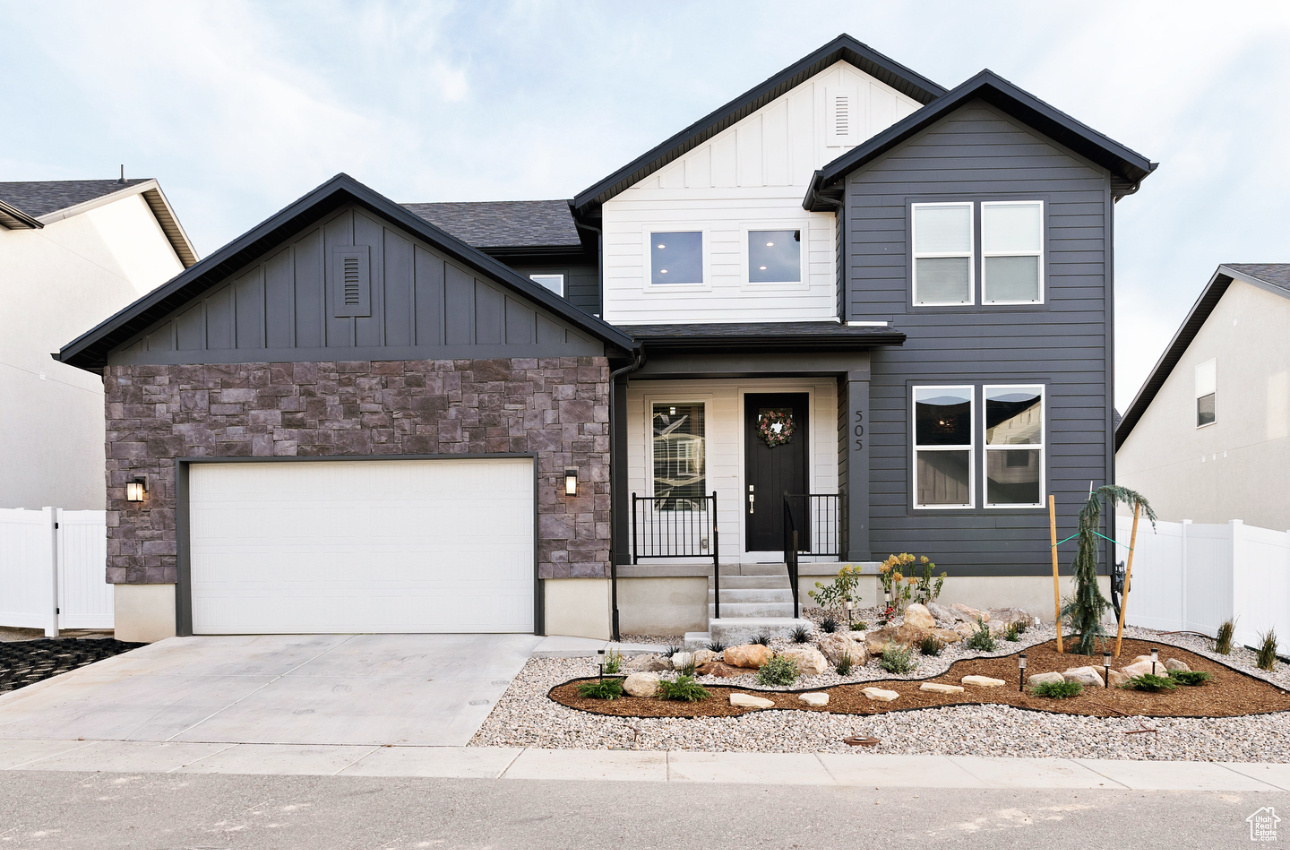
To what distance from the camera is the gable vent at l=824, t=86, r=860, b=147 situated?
38.0 feet

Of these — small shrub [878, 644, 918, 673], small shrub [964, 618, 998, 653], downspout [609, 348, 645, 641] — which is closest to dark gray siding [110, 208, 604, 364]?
downspout [609, 348, 645, 641]

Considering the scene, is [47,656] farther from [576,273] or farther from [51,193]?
[51,193]

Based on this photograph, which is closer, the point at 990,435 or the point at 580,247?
the point at 990,435

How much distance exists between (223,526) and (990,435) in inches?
377

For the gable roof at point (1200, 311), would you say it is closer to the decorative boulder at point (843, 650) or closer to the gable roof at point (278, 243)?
the decorative boulder at point (843, 650)

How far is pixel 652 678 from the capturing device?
23.0 ft

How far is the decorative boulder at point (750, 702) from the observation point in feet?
21.6

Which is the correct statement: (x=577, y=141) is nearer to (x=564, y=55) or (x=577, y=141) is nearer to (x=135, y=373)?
(x=564, y=55)

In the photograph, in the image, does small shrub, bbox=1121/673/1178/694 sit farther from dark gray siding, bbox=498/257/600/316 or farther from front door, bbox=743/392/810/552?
dark gray siding, bbox=498/257/600/316

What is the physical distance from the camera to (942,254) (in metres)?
10.6

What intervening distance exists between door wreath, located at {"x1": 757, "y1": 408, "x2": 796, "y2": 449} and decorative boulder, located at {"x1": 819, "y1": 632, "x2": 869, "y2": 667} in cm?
374

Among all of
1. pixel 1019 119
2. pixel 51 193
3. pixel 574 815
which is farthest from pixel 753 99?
pixel 51 193

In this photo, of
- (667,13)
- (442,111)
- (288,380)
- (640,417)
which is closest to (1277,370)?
(640,417)

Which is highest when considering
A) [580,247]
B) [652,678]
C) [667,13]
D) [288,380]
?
[667,13]
